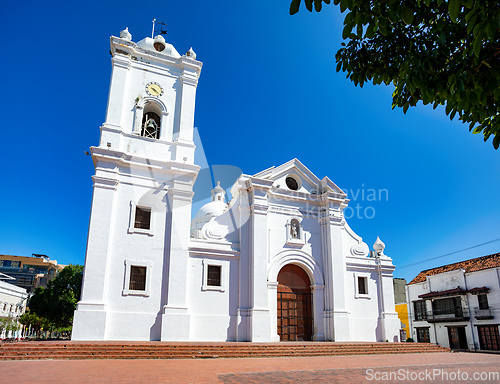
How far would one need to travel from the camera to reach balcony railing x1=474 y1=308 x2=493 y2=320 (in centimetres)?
2995

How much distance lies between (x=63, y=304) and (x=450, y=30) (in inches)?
1330

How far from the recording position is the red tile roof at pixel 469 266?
31.5 meters

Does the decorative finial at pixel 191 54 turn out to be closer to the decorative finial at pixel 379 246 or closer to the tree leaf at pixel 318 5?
the decorative finial at pixel 379 246

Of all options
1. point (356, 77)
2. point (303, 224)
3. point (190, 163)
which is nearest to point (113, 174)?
point (190, 163)

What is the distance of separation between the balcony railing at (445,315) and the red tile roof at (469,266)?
11.3ft

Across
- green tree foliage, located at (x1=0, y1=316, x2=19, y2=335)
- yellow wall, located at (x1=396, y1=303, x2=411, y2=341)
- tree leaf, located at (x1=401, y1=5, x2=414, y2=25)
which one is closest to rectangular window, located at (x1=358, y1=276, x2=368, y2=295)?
tree leaf, located at (x1=401, y1=5, x2=414, y2=25)

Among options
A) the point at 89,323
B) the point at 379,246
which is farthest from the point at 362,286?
the point at 89,323

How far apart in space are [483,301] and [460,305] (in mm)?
2056

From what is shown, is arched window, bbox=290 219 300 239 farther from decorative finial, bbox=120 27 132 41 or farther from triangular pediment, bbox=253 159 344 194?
decorative finial, bbox=120 27 132 41

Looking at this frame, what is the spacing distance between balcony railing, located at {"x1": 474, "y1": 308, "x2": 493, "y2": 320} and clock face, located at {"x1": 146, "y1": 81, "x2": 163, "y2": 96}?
98.1ft

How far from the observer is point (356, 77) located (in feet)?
19.7

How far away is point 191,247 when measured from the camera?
17.8 metres

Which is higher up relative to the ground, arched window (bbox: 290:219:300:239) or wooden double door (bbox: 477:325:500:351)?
arched window (bbox: 290:219:300:239)

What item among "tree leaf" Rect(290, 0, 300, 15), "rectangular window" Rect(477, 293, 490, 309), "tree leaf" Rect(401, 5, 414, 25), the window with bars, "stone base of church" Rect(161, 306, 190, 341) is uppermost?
the window with bars
